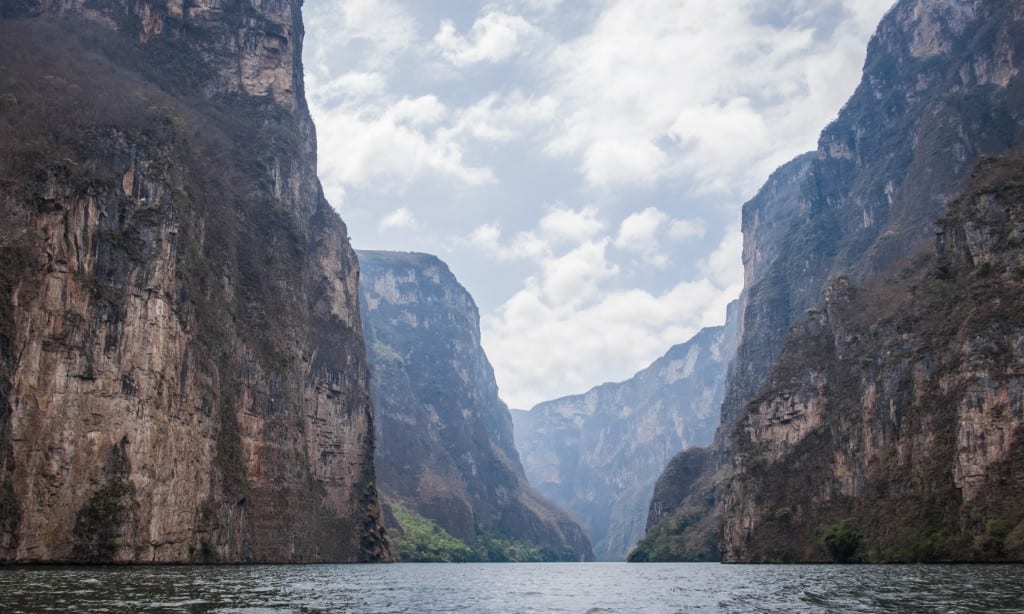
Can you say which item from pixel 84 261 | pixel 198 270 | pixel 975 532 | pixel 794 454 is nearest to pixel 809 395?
pixel 794 454

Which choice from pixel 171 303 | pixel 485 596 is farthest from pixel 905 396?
pixel 171 303

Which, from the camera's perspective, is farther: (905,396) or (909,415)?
(905,396)

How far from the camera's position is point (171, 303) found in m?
101

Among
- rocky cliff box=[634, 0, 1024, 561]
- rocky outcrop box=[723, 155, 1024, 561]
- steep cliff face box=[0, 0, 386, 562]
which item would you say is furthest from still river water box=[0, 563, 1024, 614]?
rocky cliff box=[634, 0, 1024, 561]

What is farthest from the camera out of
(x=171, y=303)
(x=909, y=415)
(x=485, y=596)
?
(x=909, y=415)

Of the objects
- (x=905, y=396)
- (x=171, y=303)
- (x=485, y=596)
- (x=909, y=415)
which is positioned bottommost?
(x=485, y=596)

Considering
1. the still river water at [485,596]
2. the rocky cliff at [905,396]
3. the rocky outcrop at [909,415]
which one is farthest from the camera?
the rocky cliff at [905,396]

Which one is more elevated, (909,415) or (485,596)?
(909,415)

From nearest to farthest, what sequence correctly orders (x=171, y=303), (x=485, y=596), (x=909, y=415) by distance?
(x=485, y=596) < (x=171, y=303) < (x=909, y=415)

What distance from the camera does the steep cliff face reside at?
83.2 meters

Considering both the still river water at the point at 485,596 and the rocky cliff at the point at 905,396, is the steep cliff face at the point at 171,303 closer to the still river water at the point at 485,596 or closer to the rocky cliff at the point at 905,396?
the still river water at the point at 485,596

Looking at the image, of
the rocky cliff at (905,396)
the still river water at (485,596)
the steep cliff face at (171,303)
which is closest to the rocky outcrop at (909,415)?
the rocky cliff at (905,396)

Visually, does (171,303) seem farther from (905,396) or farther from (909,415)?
(905,396)

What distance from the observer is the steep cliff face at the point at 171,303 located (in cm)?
8319
